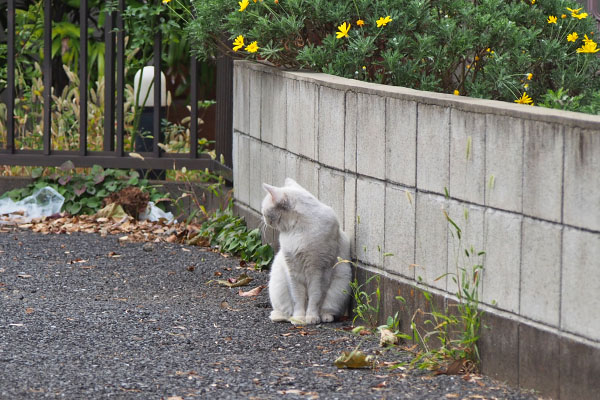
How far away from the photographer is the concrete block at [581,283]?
3.46 m

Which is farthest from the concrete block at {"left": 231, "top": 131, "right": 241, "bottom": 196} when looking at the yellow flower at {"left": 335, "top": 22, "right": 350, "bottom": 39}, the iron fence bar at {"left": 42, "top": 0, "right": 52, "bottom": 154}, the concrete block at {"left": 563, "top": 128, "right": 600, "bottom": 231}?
the concrete block at {"left": 563, "top": 128, "right": 600, "bottom": 231}

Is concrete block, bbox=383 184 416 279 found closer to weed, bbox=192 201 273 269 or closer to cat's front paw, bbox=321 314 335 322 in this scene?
cat's front paw, bbox=321 314 335 322

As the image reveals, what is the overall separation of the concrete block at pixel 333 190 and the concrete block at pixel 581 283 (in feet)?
5.96

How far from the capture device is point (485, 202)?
13.2ft

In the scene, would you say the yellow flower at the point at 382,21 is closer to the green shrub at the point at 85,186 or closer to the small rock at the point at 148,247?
the small rock at the point at 148,247

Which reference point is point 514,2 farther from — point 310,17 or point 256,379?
point 256,379

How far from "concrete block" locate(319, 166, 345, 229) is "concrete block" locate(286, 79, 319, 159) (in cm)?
19

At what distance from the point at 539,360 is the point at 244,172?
11.6 feet

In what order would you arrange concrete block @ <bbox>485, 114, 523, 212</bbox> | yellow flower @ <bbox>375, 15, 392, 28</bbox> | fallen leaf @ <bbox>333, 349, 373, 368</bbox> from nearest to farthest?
1. concrete block @ <bbox>485, 114, 523, 212</bbox>
2. fallen leaf @ <bbox>333, 349, 373, 368</bbox>
3. yellow flower @ <bbox>375, 15, 392, 28</bbox>

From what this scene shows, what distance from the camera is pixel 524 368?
12.6 ft

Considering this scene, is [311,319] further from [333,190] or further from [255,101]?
[255,101]

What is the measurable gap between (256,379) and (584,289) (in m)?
1.39

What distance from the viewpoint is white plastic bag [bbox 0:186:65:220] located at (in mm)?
8125

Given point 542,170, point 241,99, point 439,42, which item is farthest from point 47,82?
point 542,170
